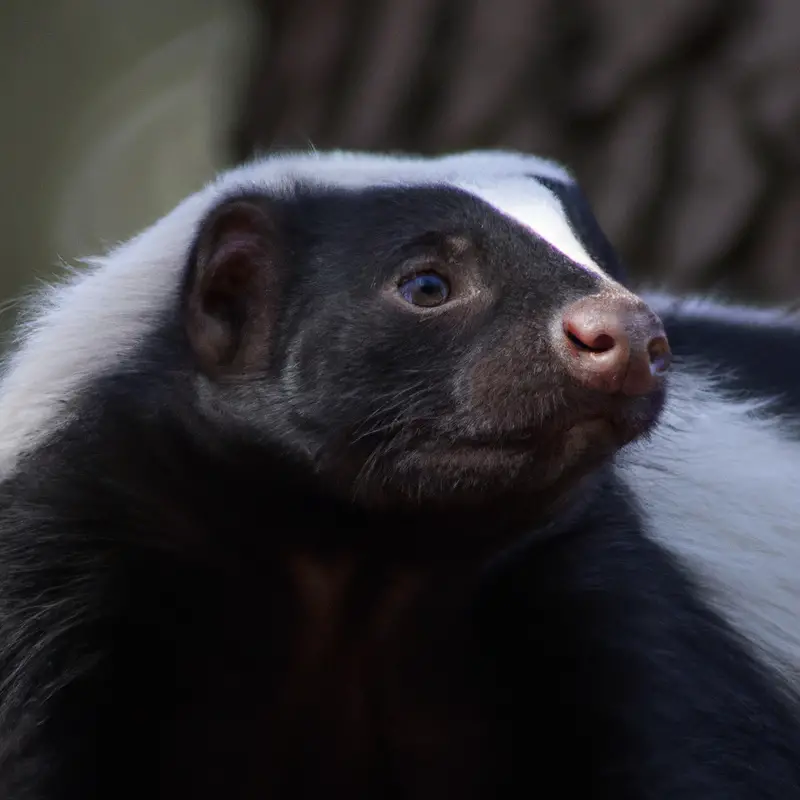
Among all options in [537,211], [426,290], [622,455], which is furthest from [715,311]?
[426,290]

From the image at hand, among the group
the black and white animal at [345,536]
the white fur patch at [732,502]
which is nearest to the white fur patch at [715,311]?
the white fur patch at [732,502]

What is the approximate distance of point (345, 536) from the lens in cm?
151

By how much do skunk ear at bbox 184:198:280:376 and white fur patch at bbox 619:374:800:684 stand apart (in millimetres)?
469

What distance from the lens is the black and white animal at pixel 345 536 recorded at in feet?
4.60

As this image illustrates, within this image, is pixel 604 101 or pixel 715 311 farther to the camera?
pixel 604 101

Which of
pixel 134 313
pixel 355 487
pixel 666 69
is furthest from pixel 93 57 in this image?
pixel 355 487

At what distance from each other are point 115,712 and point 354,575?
0.29 m

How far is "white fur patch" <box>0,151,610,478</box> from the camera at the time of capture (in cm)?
155

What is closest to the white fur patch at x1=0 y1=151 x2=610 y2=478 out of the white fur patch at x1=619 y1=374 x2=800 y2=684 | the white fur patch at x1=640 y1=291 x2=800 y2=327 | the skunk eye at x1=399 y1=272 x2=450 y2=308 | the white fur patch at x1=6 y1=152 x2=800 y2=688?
the white fur patch at x1=6 y1=152 x2=800 y2=688

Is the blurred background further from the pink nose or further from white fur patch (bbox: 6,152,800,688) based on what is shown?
the pink nose

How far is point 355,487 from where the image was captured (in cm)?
144

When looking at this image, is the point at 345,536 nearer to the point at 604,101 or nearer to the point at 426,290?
the point at 426,290

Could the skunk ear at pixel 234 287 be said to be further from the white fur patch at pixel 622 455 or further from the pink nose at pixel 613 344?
the pink nose at pixel 613 344

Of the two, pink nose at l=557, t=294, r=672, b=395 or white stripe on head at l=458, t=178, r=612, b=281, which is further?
white stripe on head at l=458, t=178, r=612, b=281
